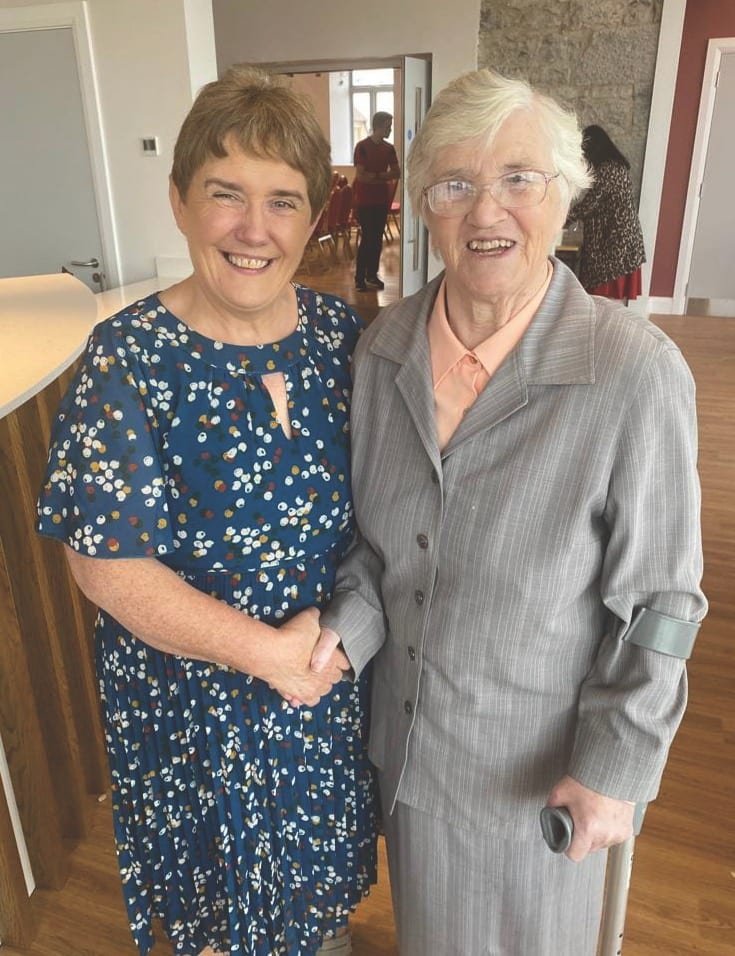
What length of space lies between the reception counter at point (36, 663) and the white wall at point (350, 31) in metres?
6.38

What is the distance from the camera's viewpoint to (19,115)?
4363 mm

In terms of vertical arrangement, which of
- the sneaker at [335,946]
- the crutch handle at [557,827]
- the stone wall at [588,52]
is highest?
the stone wall at [588,52]

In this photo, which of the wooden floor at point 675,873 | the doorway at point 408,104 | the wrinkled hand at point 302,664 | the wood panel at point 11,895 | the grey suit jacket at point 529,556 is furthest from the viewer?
the doorway at point 408,104

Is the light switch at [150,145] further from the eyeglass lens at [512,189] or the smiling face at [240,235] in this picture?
the eyeglass lens at [512,189]

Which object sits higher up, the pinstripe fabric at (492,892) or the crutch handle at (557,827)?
the crutch handle at (557,827)

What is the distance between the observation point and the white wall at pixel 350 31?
721 cm

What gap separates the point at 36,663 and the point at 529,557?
1.41 meters

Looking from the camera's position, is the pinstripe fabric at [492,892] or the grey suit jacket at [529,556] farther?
the pinstripe fabric at [492,892]

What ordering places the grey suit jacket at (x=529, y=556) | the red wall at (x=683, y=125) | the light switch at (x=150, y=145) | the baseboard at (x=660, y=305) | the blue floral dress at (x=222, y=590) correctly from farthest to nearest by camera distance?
the baseboard at (x=660, y=305), the red wall at (x=683, y=125), the light switch at (x=150, y=145), the blue floral dress at (x=222, y=590), the grey suit jacket at (x=529, y=556)

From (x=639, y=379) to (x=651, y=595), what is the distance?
30cm

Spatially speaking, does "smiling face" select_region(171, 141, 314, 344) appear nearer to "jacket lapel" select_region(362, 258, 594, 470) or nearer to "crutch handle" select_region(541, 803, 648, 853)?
"jacket lapel" select_region(362, 258, 594, 470)

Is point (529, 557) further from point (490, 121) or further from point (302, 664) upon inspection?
point (490, 121)

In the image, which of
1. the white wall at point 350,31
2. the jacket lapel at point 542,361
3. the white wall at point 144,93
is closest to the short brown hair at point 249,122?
the jacket lapel at point 542,361

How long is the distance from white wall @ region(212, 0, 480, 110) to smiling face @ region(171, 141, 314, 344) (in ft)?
22.9
